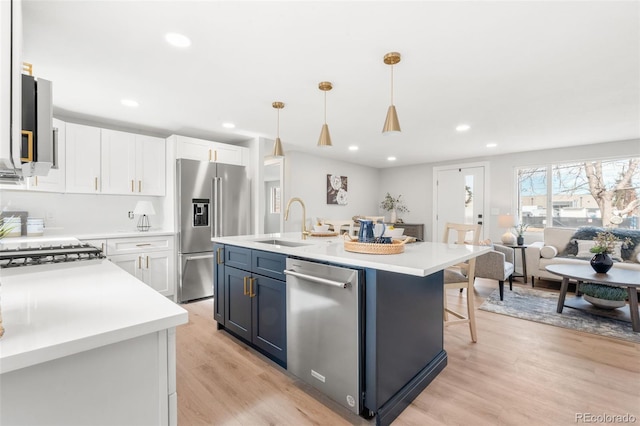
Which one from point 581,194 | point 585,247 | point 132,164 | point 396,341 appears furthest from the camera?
point 581,194

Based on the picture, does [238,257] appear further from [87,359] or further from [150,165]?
[150,165]

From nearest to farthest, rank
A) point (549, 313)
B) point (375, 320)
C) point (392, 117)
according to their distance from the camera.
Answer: point (375, 320) < point (392, 117) < point (549, 313)

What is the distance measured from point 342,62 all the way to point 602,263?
3.46 m

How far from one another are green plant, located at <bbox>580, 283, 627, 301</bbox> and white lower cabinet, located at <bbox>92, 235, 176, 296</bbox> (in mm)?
4846

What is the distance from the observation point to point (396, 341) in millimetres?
1697

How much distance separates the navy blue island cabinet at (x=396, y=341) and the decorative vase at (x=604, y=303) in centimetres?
249

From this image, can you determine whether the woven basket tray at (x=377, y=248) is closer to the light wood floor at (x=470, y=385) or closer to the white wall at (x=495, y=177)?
the light wood floor at (x=470, y=385)

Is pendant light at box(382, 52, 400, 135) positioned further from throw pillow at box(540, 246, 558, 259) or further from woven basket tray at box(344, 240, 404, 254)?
throw pillow at box(540, 246, 558, 259)

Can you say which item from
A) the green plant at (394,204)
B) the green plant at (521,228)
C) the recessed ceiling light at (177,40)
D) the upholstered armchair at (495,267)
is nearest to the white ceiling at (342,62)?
the recessed ceiling light at (177,40)

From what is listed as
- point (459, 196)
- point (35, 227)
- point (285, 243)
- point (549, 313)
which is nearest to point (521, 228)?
point (459, 196)

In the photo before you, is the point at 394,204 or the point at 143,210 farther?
the point at 394,204

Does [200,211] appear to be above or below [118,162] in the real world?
below

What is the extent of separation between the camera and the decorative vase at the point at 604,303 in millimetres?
3195

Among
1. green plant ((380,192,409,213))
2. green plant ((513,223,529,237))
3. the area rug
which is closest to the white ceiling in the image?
green plant ((513,223,529,237))
